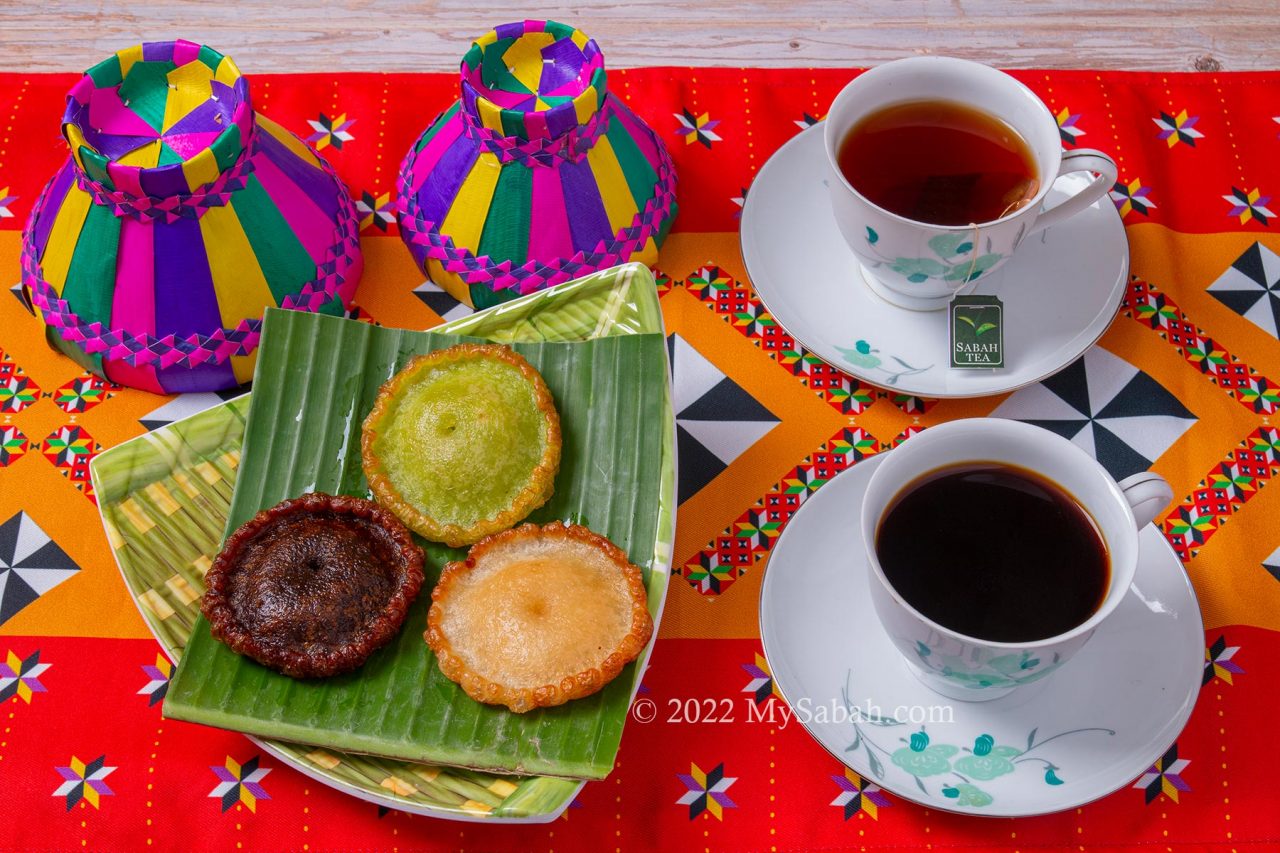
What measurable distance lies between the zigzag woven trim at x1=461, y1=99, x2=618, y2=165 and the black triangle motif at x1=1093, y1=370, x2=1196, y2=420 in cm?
88

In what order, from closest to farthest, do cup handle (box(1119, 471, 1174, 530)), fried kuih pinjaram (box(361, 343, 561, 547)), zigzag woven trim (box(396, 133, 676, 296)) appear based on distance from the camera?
1. cup handle (box(1119, 471, 1174, 530))
2. fried kuih pinjaram (box(361, 343, 561, 547))
3. zigzag woven trim (box(396, 133, 676, 296))

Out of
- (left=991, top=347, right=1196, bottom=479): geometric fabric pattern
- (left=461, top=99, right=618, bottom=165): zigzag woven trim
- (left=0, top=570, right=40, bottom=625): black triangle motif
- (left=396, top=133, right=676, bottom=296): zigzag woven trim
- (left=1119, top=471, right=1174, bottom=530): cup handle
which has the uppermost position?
(left=461, top=99, right=618, bottom=165): zigzag woven trim

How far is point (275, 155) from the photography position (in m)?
1.71

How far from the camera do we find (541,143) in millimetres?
Result: 1655

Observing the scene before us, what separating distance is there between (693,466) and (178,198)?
0.83 m

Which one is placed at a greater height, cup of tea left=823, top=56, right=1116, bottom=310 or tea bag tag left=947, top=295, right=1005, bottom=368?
cup of tea left=823, top=56, right=1116, bottom=310

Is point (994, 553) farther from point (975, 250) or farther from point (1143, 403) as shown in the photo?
point (1143, 403)

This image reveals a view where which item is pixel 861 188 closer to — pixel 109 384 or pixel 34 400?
pixel 109 384

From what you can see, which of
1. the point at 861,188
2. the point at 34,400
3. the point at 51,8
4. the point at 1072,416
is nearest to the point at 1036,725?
the point at 1072,416

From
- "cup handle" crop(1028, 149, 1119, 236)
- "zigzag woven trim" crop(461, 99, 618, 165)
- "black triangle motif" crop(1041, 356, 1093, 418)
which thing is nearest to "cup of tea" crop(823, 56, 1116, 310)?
"cup handle" crop(1028, 149, 1119, 236)


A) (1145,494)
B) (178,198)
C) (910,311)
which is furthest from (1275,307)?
(178,198)

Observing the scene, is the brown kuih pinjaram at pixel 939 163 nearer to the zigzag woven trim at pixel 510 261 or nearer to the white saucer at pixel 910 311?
the white saucer at pixel 910 311

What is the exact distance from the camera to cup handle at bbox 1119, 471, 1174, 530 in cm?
132

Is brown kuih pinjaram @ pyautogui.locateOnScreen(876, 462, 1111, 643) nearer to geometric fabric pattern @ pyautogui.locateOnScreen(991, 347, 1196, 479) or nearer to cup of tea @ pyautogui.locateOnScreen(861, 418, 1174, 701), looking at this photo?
cup of tea @ pyautogui.locateOnScreen(861, 418, 1174, 701)
